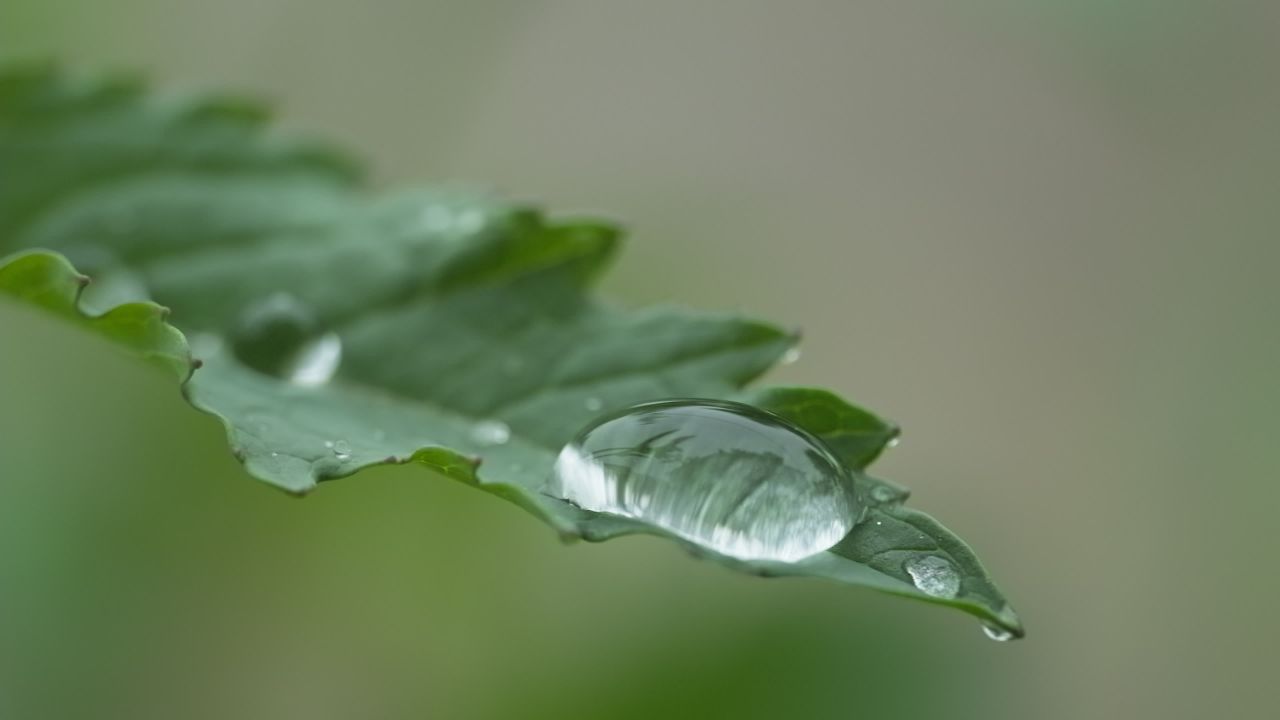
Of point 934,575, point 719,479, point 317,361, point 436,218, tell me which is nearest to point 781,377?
point 436,218

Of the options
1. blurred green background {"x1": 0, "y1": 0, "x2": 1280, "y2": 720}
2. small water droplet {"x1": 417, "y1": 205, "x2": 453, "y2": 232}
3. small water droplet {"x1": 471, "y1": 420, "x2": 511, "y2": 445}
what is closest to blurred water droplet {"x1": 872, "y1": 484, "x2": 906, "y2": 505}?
small water droplet {"x1": 471, "y1": 420, "x2": 511, "y2": 445}

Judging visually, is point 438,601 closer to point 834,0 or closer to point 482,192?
point 482,192

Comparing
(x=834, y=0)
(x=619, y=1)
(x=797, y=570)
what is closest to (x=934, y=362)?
(x=834, y=0)

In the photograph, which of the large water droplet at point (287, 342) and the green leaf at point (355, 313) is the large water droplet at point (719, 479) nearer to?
the green leaf at point (355, 313)

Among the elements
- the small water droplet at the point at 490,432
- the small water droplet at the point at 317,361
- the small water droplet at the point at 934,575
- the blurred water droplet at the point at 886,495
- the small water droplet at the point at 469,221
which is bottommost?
the small water droplet at the point at 934,575

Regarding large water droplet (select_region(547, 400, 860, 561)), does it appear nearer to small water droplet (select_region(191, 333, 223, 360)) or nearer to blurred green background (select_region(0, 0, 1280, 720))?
small water droplet (select_region(191, 333, 223, 360))

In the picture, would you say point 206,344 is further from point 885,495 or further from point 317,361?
point 885,495

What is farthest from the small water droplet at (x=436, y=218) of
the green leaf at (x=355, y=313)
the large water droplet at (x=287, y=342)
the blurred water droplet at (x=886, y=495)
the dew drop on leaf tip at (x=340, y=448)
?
the blurred water droplet at (x=886, y=495)
